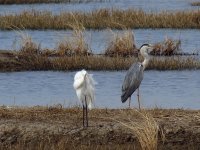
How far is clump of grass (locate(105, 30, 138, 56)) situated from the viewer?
77.9 feet

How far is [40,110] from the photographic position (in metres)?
12.1

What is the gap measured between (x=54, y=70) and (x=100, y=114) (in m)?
9.99

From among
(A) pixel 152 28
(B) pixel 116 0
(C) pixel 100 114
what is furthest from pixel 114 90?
(B) pixel 116 0

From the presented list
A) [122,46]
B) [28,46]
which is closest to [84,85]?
[122,46]

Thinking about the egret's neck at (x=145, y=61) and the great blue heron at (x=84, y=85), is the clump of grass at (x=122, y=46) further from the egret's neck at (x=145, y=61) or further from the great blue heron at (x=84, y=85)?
the great blue heron at (x=84, y=85)

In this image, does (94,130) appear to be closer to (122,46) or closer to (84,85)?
(84,85)

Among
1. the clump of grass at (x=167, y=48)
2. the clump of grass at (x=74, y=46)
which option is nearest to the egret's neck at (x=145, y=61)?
the clump of grass at (x=74, y=46)

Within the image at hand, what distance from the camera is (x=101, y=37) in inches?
1162

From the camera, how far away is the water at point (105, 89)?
15.8m

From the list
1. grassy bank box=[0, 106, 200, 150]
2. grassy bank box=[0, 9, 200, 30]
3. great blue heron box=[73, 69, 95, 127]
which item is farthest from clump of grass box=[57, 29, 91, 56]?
great blue heron box=[73, 69, 95, 127]

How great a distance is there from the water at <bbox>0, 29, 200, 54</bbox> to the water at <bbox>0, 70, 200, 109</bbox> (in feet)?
14.6

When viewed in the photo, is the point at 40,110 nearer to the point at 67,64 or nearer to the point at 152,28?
the point at 67,64

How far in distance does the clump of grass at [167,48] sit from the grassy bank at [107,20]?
690 cm

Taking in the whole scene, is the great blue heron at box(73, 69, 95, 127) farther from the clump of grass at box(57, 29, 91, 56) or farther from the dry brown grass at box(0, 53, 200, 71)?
the clump of grass at box(57, 29, 91, 56)
